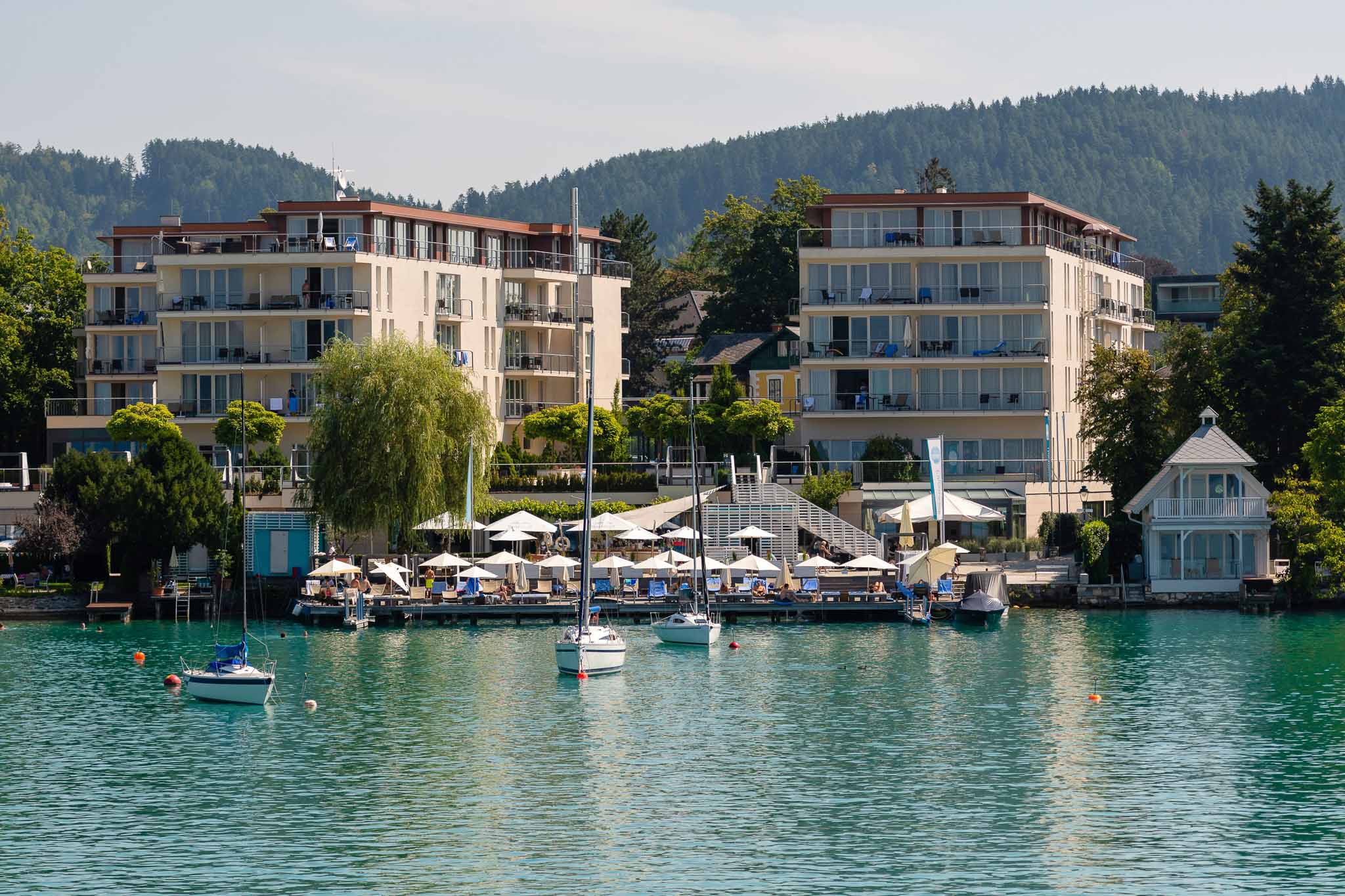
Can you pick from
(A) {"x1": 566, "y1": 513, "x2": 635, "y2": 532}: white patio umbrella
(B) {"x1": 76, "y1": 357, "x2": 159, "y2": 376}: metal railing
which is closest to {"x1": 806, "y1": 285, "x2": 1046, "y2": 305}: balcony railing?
(A) {"x1": 566, "y1": 513, "x2": 635, "y2": 532}: white patio umbrella

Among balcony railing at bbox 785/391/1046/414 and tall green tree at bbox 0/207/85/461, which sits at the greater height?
tall green tree at bbox 0/207/85/461

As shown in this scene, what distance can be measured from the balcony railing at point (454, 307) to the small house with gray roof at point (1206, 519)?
4727 cm

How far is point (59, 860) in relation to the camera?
148ft

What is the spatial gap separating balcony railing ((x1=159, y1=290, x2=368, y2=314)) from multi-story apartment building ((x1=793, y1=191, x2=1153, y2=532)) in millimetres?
27058

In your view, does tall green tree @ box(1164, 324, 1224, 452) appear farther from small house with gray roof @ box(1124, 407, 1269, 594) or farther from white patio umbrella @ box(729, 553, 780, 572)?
white patio umbrella @ box(729, 553, 780, 572)

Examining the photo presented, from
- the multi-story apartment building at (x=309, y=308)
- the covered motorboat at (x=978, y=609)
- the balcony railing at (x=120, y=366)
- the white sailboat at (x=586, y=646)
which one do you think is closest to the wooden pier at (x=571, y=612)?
the covered motorboat at (x=978, y=609)

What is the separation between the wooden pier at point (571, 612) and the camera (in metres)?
93.1

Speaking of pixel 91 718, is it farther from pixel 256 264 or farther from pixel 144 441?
pixel 256 264

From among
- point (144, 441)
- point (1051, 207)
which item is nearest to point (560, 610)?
point (144, 441)

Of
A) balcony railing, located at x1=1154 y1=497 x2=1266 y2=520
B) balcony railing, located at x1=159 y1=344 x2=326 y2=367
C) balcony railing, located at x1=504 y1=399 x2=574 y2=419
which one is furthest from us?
balcony railing, located at x1=504 y1=399 x2=574 y2=419

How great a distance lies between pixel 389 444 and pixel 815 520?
21.5m

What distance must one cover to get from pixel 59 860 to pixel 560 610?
49210 millimetres

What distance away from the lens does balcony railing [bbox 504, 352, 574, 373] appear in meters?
131

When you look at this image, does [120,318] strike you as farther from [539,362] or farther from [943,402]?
[943,402]
